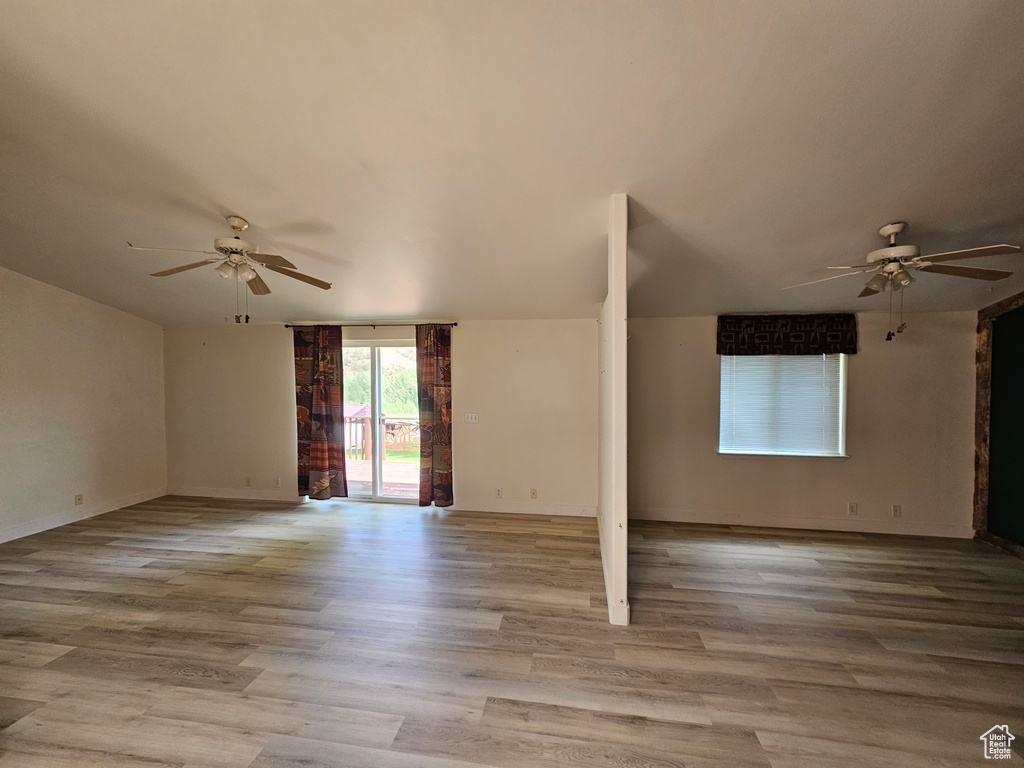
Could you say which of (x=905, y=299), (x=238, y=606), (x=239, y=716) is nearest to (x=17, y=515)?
(x=238, y=606)

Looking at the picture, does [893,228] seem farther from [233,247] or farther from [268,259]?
[233,247]

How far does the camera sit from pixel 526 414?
4449mm

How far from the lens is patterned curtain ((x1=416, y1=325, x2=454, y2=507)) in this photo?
4.49 metres

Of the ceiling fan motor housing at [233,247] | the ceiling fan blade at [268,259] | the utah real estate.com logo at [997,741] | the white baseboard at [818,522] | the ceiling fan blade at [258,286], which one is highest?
the ceiling fan motor housing at [233,247]

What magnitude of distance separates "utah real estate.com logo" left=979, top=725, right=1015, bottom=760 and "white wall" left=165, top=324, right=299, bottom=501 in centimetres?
582

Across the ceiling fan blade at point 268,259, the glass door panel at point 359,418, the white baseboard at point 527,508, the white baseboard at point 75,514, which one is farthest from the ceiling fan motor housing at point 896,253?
the white baseboard at point 75,514

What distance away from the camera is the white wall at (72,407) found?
12.1 ft

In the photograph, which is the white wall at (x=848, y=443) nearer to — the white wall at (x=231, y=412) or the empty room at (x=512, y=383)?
the empty room at (x=512, y=383)

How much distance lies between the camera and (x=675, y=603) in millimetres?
2584

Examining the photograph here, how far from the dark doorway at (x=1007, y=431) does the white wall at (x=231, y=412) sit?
748 cm

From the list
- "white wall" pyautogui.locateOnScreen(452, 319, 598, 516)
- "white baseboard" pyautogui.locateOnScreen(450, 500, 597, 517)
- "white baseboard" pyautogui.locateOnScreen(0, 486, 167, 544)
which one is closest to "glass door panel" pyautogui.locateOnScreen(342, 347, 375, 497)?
"white wall" pyautogui.locateOnScreen(452, 319, 598, 516)

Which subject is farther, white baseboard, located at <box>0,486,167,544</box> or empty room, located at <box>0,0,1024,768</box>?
white baseboard, located at <box>0,486,167,544</box>

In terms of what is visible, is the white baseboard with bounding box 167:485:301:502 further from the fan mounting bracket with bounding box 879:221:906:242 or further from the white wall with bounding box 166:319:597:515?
the fan mounting bracket with bounding box 879:221:906:242

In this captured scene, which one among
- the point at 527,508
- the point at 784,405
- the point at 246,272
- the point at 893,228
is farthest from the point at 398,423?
the point at 893,228
